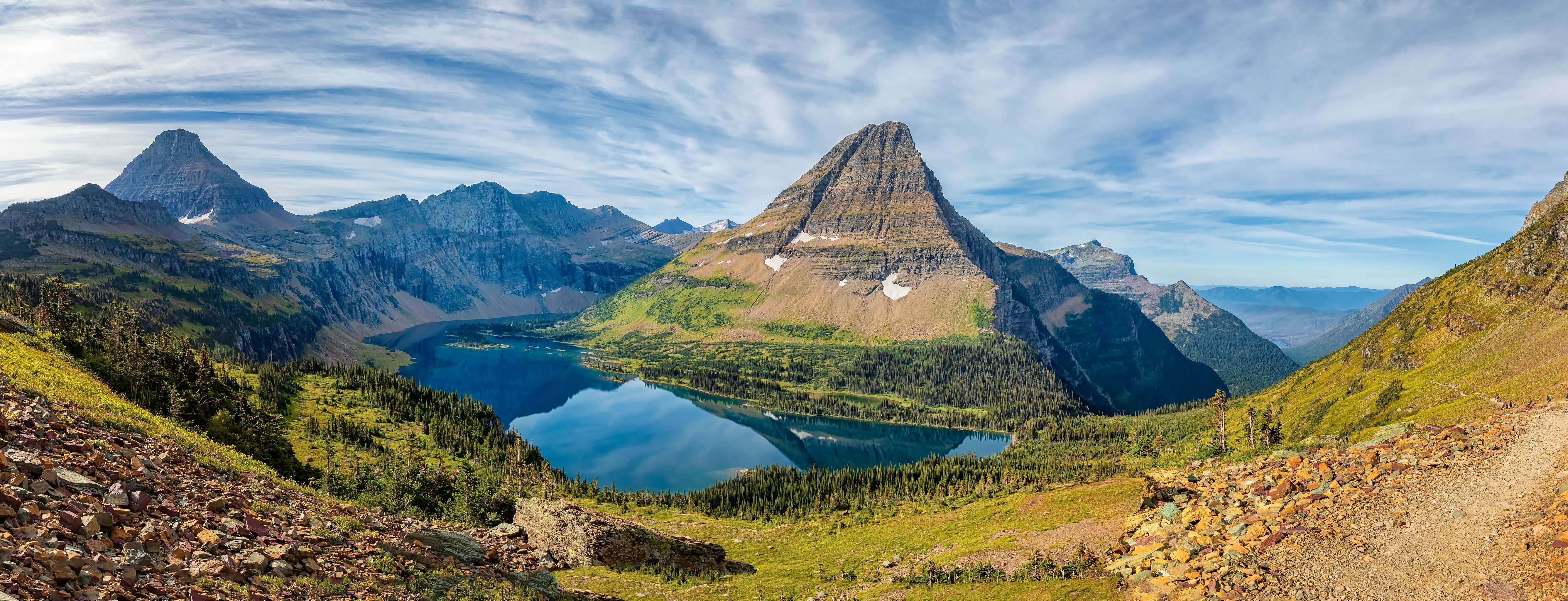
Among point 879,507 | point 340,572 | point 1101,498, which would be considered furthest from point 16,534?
point 879,507

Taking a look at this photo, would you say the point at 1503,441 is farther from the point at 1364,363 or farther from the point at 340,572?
the point at 1364,363

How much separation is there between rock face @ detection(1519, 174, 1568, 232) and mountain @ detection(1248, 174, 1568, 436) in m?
0.85

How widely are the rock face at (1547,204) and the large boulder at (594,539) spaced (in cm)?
18817

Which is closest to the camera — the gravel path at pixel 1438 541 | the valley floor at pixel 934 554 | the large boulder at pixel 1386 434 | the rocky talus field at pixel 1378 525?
the gravel path at pixel 1438 541

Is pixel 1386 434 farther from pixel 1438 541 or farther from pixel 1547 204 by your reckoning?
pixel 1547 204

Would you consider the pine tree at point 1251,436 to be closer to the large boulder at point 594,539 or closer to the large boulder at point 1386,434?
the large boulder at point 1386,434

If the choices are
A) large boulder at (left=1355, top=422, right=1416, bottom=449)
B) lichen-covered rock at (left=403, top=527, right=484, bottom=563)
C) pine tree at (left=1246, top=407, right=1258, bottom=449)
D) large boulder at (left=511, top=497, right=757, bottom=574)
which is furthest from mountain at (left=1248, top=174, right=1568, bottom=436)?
lichen-covered rock at (left=403, top=527, right=484, bottom=563)

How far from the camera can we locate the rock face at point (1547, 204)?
131625 mm

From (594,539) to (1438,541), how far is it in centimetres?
4350

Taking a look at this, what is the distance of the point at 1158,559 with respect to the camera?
24266 millimetres

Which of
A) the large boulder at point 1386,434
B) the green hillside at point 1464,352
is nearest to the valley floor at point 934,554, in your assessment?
the large boulder at point 1386,434

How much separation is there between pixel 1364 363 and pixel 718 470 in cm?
14231

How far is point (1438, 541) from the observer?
65.4 feet

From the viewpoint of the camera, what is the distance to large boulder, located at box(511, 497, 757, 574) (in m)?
43.2
